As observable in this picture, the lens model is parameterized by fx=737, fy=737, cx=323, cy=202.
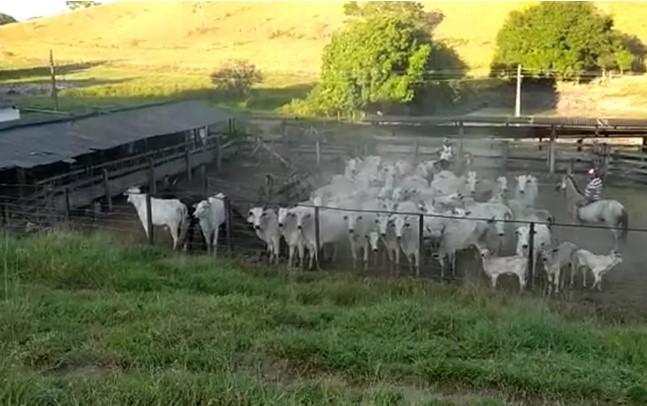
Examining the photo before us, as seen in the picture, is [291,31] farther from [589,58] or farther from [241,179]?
[241,179]

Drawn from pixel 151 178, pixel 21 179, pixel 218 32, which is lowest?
pixel 151 178

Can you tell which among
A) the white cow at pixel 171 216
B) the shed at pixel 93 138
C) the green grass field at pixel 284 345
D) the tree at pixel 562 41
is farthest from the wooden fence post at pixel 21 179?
the tree at pixel 562 41

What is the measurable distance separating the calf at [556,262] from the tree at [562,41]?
38016 millimetres

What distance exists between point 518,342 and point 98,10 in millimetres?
106711

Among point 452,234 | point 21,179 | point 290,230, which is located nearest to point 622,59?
point 452,234

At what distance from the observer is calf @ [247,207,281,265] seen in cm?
1414

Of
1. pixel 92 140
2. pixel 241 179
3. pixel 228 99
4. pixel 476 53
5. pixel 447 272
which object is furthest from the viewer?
pixel 476 53

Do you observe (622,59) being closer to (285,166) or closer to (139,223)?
(285,166)

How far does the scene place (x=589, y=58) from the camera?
49.1 meters

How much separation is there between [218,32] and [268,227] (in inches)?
3036

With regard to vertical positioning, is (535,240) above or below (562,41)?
below

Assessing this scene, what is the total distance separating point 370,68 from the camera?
41.6 meters

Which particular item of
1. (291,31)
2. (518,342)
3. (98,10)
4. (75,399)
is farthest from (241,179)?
(98,10)

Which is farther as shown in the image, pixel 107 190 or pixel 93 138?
pixel 93 138
